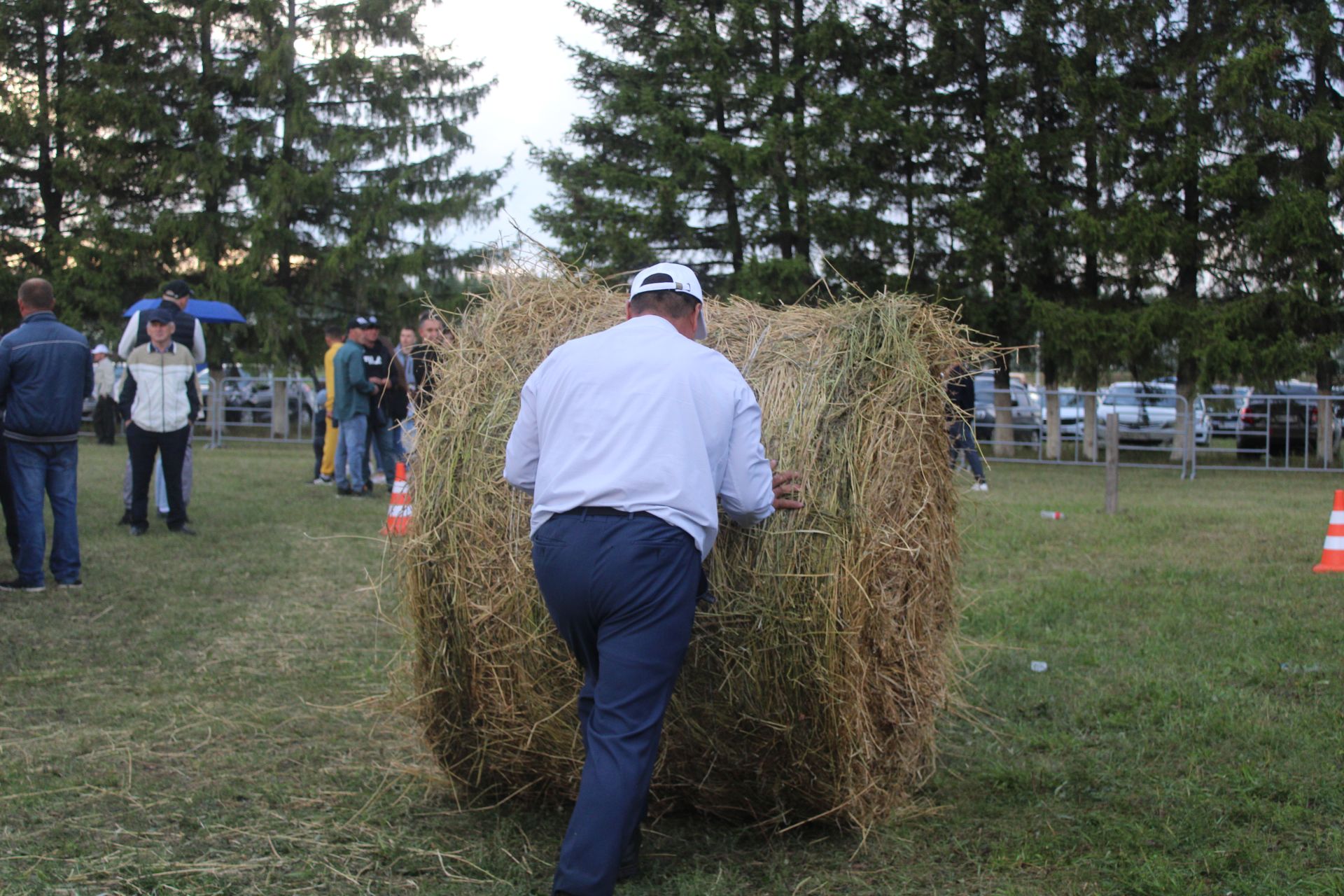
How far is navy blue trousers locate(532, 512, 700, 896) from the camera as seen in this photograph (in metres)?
3.66

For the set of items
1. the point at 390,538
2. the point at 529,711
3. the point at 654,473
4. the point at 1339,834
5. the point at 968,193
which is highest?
the point at 968,193

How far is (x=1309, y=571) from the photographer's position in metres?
9.55

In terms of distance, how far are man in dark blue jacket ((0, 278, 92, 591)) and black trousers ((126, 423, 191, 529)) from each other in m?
2.05

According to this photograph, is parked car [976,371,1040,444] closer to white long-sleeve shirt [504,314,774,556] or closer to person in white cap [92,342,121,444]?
person in white cap [92,342,121,444]

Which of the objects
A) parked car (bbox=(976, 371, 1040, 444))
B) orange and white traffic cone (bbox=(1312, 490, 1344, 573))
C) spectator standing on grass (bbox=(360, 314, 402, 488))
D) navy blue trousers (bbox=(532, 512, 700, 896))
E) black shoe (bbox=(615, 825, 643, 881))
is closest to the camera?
navy blue trousers (bbox=(532, 512, 700, 896))

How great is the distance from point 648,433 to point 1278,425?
20891mm

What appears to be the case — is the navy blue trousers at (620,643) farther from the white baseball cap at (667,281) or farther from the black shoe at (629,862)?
the white baseball cap at (667,281)

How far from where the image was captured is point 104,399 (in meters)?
23.4

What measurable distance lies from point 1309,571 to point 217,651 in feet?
26.0

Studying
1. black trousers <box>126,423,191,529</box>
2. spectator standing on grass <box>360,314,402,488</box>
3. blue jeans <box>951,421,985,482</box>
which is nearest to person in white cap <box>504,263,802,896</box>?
blue jeans <box>951,421,985,482</box>

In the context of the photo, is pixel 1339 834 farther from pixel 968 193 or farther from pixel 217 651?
pixel 968 193

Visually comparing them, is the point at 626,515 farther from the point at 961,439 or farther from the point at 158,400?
the point at 158,400

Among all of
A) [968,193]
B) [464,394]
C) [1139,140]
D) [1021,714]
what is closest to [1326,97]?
[1139,140]

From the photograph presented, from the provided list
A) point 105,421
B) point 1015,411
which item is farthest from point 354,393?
point 1015,411
